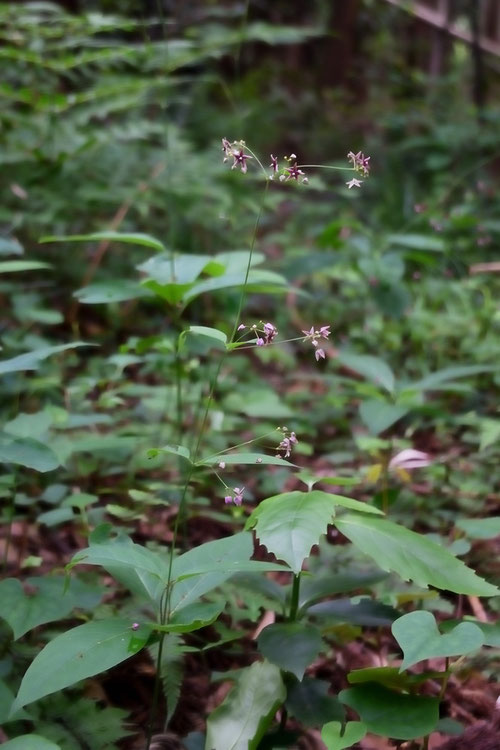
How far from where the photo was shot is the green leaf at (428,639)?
38.9 inches

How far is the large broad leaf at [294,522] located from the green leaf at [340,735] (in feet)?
0.84

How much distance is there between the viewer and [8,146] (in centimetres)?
304

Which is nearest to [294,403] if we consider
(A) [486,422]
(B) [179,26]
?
(A) [486,422]

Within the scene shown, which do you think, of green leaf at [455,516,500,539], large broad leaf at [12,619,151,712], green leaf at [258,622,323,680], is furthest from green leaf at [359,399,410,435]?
large broad leaf at [12,619,151,712]

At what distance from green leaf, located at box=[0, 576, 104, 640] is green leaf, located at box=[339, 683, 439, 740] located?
19.5 inches

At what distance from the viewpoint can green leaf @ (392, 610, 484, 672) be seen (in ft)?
3.24

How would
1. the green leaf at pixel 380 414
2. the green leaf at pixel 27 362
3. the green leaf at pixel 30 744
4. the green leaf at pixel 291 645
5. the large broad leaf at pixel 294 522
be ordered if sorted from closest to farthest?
the green leaf at pixel 30 744 → the large broad leaf at pixel 294 522 → the green leaf at pixel 291 645 → the green leaf at pixel 27 362 → the green leaf at pixel 380 414

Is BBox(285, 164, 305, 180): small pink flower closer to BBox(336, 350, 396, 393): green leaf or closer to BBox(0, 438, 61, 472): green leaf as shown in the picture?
BBox(0, 438, 61, 472): green leaf

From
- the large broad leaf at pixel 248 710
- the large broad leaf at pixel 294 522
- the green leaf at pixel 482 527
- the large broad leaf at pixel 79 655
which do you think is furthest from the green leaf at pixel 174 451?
the green leaf at pixel 482 527

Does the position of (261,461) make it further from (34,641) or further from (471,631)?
(34,641)

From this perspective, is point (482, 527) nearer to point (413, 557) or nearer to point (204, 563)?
point (413, 557)

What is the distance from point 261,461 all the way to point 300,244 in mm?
3213

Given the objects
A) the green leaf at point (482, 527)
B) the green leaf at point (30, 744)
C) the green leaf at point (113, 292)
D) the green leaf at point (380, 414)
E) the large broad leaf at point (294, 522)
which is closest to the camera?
the green leaf at point (30, 744)

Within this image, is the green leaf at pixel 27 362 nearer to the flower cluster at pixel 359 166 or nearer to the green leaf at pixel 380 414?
the flower cluster at pixel 359 166
